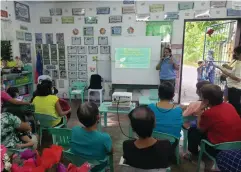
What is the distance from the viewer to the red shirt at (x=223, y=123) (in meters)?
1.69

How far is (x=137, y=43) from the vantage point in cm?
462

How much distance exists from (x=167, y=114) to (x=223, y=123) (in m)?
0.48

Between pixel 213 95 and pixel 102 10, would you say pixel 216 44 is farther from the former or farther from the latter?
pixel 213 95

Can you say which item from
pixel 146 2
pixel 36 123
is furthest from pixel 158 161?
pixel 146 2

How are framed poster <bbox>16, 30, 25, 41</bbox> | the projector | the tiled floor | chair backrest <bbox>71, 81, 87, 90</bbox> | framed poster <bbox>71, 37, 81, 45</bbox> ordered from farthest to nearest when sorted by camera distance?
1. chair backrest <bbox>71, 81, 87, 90</bbox>
2. framed poster <bbox>71, 37, 81, 45</bbox>
3. framed poster <bbox>16, 30, 25, 41</bbox>
4. the projector
5. the tiled floor

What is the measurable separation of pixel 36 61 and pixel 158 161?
487cm

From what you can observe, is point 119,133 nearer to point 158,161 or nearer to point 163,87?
point 163,87

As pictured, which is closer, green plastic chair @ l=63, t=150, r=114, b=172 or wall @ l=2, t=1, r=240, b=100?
green plastic chair @ l=63, t=150, r=114, b=172

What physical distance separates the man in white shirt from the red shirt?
4.26ft

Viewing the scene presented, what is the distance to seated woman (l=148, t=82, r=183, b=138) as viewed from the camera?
1798 mm

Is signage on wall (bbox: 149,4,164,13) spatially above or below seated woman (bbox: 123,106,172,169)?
above

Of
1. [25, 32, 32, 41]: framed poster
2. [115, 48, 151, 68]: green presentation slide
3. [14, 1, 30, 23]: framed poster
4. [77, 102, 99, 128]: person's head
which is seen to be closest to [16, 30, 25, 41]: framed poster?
[25, 32, 32, 41]: framed poster

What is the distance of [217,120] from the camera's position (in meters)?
1.71

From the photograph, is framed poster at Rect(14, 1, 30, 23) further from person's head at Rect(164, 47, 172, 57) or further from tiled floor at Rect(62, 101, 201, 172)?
person's head at Rect(164, 47, 172, 57)
